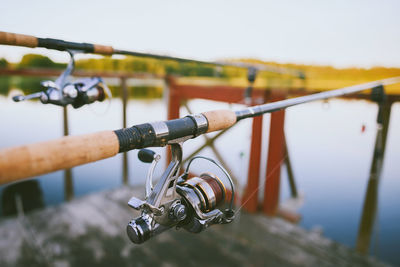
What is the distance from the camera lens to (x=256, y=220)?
3000 mm

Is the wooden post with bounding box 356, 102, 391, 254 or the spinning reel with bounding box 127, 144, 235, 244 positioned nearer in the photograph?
the spinning reel with bounding box 127, 144, 235, 244

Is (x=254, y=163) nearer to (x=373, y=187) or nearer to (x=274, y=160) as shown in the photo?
(x=274, y=160)

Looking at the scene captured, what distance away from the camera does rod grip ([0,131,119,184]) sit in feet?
1.46

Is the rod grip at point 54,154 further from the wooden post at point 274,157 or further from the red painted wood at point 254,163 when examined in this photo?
the red painted wood at point 254,163

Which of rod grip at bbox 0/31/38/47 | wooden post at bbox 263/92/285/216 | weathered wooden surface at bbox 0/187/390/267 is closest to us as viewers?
rod grip at bbox 0/31/38/47

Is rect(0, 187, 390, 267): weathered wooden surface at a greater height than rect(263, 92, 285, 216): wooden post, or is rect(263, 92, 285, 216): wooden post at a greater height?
rect(263, 92, 285, 216): wooden post


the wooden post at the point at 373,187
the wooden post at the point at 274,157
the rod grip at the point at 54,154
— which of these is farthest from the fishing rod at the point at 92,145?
the wooden post at the point at 274,157

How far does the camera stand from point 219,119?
0.85m

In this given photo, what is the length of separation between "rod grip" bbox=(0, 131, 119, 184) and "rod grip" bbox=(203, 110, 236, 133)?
0.31 metres

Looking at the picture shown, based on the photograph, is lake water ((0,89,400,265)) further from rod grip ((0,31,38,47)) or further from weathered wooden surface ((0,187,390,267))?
rod grip ((0,31,38,47))

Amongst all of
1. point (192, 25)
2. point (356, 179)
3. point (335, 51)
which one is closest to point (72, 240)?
point (335, 51)

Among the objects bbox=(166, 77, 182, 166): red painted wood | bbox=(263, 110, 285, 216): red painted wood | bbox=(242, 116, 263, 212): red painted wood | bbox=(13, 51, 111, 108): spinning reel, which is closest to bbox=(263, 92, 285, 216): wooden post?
bbox=(263, 110, 285, 216): red painted wood

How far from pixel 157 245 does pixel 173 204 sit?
6.50ft

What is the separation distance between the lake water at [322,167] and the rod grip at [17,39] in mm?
922
